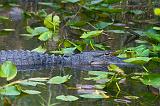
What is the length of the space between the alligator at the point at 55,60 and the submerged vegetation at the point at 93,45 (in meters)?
0.08

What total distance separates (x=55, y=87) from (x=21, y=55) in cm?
63

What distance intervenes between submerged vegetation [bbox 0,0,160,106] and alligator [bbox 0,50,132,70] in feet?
0.25

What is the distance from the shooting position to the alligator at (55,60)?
126 inches

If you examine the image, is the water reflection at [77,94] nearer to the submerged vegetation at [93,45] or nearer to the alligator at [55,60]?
the submerged vegetation at [93,45]

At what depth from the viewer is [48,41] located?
4.02 m

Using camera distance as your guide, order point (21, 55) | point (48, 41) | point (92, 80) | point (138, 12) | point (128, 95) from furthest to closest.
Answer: point (138, 12)
point (48, 41)
point (21, 55)
point (92, 80)
point (128, 95)

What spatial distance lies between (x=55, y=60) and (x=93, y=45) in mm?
544

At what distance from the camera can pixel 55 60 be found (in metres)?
3.28

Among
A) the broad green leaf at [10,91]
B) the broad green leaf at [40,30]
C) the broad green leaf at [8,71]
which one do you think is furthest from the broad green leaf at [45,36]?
the broad green leaf at [10,91]

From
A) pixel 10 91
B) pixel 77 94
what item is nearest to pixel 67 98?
pixel 77 94

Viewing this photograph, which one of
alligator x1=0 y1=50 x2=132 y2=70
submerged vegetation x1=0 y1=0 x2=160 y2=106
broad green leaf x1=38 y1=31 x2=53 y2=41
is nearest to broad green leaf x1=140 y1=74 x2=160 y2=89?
submerged vegetation x1=0 y1=0 x2=160 y2=106

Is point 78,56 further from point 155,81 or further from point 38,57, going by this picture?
point 155,81

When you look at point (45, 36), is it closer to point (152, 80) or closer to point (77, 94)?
point (77, 94)

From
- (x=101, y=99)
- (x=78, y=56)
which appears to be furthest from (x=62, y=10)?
(x=101, y=99)
